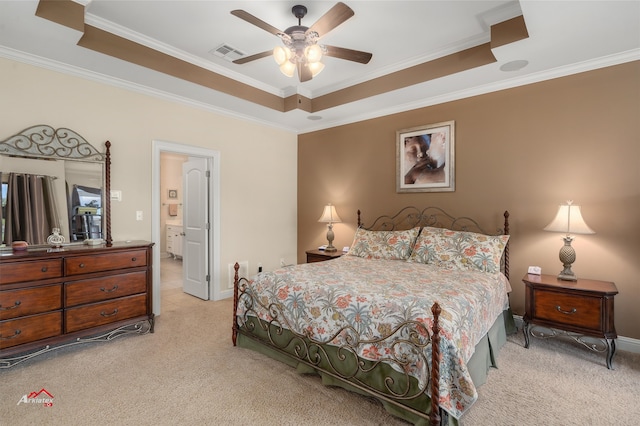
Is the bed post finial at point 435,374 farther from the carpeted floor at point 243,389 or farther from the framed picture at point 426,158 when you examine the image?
the framed picture at point 426,158

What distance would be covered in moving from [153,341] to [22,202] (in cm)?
186

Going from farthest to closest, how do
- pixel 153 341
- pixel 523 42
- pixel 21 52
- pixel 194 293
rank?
pixel 194 293
pixel 153 341
pixel 21 52
pixel 523 42

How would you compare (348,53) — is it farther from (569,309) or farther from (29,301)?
(29,301)

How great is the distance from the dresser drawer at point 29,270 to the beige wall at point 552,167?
12.8 feet

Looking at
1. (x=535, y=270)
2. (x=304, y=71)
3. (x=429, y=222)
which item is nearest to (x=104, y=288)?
(x=304, y=71)

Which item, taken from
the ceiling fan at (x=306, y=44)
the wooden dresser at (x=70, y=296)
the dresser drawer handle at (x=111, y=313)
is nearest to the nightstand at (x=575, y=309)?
the ceiling fan at (x=306, y=44)

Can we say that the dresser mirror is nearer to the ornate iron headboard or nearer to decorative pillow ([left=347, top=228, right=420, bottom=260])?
decorative pillow ([left=347, top=228, right=420, bottom=260])

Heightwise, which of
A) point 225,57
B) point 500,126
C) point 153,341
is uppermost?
point 225,57

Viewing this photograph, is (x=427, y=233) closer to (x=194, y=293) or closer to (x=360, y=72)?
(x=360, y=72)

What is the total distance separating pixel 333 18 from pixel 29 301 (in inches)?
134

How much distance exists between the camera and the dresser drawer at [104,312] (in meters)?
2.95

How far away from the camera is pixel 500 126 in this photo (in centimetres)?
376

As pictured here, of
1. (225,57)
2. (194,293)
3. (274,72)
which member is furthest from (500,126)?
(194,293)

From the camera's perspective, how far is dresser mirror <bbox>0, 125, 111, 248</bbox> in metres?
3.00
